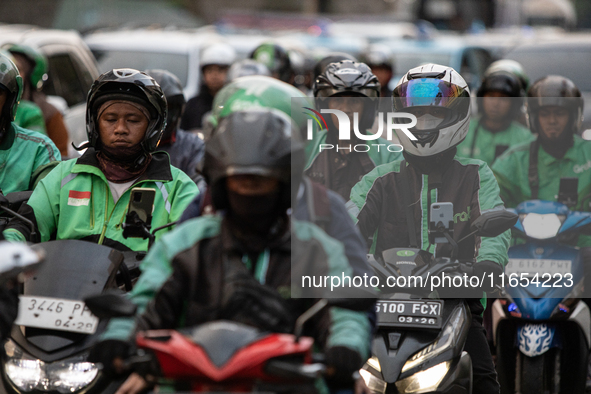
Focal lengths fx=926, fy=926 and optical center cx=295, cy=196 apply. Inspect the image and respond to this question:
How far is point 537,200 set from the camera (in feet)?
17.5

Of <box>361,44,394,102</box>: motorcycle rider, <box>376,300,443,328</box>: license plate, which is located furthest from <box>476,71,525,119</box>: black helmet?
<box>376,300,443,328</box>: license plate

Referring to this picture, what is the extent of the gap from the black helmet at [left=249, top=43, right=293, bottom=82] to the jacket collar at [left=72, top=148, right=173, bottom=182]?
22.1 ft

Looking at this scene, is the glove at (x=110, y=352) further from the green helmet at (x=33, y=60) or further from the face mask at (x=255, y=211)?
the green helmet at (x=33, y=60)

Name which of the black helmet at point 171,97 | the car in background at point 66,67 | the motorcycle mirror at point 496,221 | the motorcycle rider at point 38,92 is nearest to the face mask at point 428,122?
the motorcycle mirror at point 496,221

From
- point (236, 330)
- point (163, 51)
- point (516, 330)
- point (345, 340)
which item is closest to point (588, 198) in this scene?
point (516, 330)

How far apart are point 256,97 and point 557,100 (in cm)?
343

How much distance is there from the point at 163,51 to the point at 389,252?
979cm

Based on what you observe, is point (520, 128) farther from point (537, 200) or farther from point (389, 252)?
point (389, 252)

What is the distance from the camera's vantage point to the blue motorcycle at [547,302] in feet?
16.8

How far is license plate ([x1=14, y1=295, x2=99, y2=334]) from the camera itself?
144 inches

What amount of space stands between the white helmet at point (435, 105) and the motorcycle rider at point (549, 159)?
1.20 metres

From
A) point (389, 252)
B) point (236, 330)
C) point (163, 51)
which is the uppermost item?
point (163, 51)

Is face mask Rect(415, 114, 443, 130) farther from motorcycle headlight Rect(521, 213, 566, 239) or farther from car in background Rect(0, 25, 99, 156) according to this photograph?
car in background Rect(0, 25, 99, 156)

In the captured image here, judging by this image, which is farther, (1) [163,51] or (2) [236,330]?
(1) [163,51]
